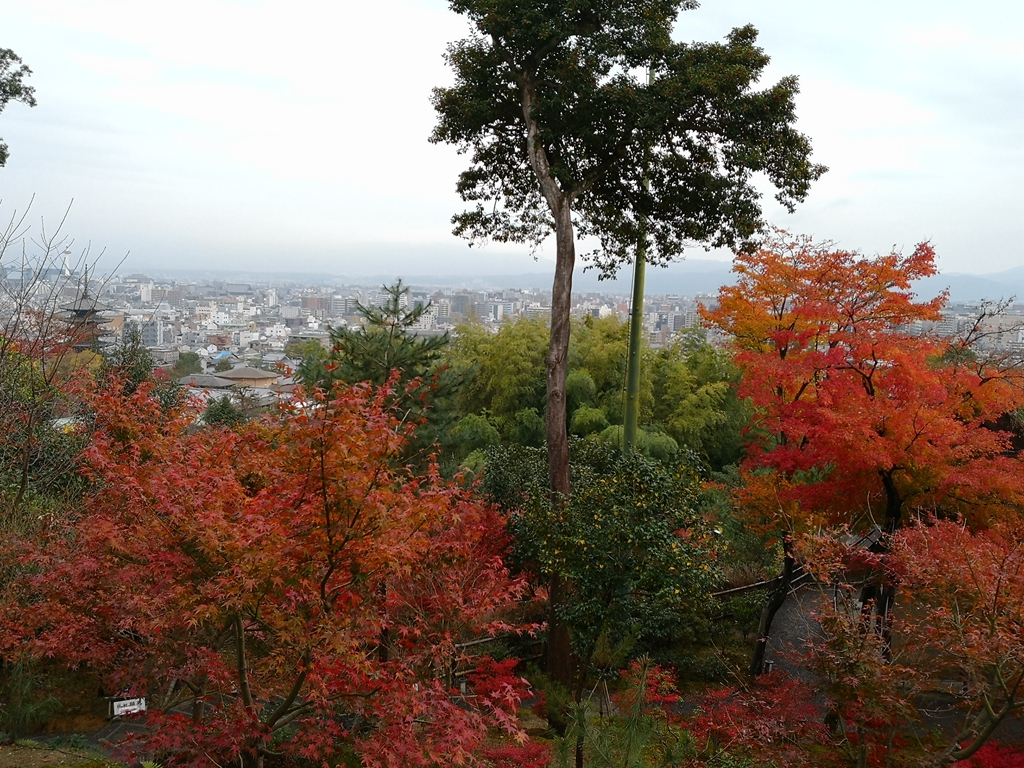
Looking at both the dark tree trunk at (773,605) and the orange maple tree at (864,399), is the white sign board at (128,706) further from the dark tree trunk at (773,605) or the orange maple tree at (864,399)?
the dark tree trunk at (773,605)

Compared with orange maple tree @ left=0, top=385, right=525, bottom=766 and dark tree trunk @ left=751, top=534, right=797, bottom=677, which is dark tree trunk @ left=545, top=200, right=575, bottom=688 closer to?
orange maple tree @ left=0, top=385, right=525, bottom=766

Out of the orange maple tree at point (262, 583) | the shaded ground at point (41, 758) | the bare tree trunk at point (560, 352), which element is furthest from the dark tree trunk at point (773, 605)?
the shaded ground at point (41, 758)

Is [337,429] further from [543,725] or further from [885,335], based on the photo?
[885,335]

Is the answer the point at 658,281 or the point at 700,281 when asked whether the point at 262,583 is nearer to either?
the point at 658,281

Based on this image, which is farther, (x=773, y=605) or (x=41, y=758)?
(x=773, y=605)

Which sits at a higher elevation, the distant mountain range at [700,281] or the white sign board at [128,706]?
the distant mountain range at [700,281]

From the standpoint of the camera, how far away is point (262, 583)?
178 inches

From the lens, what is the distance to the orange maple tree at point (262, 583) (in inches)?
177

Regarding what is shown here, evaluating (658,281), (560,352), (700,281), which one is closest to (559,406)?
(560,352)

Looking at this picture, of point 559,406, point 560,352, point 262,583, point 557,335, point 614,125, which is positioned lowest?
point 262,583

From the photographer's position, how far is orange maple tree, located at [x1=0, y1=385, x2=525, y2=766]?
14.8 feet

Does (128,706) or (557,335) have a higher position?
(557,335)

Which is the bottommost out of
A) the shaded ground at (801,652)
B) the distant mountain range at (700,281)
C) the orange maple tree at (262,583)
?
the shaded ground at (801,652)

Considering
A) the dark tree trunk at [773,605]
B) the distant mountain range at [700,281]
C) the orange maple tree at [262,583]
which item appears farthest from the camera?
the distant mountain range at [700,281]
